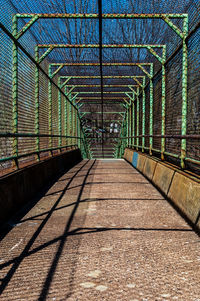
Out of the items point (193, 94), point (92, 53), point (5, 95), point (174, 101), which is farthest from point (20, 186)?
point (92, 53)

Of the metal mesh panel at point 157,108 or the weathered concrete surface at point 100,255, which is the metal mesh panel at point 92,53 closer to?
the metal mesh panel at point 157,108

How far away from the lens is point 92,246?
11.0 feet

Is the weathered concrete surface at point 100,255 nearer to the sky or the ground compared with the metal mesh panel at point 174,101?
nearer to the ground

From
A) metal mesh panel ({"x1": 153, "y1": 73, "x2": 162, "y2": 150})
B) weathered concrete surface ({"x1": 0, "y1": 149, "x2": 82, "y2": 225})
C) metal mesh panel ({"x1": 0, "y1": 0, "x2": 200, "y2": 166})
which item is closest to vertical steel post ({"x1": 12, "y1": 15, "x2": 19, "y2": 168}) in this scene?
metal mesh panel ({"x1": 0, "y1": 0, "x2": 200, "y2": 166})

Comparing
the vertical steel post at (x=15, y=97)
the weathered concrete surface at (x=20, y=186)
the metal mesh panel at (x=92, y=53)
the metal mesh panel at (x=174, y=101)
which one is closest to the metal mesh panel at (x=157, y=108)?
the metal mesh panel at (x=92, y=53)

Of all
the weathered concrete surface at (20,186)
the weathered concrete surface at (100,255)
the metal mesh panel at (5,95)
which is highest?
the metal mesh panel at (5,95)

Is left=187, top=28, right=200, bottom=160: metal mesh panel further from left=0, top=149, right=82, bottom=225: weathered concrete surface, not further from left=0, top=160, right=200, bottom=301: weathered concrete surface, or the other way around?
left=0, top=149, right=82, bottom=225: weathered concrete surface

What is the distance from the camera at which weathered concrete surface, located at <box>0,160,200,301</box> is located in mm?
2430

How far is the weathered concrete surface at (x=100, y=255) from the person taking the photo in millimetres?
2430

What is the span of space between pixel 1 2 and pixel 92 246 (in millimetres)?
4280

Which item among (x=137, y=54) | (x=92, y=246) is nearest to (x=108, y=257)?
(x=92, y=246)

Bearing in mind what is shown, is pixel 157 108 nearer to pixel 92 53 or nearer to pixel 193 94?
pixel 92 53

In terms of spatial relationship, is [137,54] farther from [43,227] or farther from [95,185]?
[43,227]

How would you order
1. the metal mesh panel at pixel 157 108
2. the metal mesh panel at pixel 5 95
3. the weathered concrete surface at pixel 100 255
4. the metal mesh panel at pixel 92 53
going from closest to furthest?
the weathered concrete surface at pixel 100 255, the metal mesh panel at pixel 5 95, the metal mesh panel at pixel 92 53, the metal mesh panel at pixel 157 108
